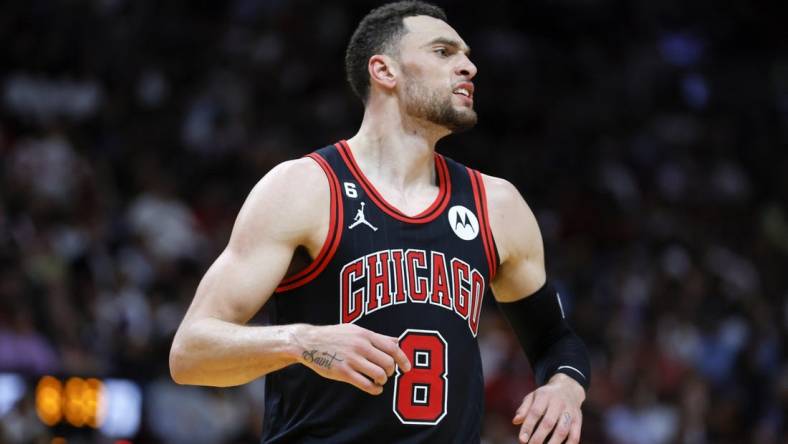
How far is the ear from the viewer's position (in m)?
4.33

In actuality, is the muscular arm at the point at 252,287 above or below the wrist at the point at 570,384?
above

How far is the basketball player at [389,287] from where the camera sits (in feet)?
11.7

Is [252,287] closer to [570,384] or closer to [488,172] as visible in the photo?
[570,384]

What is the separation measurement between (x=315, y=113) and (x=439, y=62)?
7248 millimetres

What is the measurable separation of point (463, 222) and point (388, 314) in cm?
52

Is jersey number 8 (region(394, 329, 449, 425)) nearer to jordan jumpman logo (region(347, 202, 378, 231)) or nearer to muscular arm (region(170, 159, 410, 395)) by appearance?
muscular arm (region(170, 159, 410, 395))

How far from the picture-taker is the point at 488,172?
11.8 metres

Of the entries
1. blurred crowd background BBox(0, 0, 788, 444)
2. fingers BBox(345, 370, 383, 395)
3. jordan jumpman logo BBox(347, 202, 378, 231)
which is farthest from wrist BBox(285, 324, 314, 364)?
blurred crowd background BBox(0, 0, 788, 444)

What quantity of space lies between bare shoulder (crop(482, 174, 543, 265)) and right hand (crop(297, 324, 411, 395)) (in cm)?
98

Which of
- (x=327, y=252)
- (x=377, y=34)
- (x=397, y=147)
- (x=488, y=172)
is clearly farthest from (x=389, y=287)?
(x=488, y=172)

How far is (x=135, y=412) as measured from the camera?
7.22 metres

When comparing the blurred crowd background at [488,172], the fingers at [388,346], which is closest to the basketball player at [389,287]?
the fingers at [388,346]

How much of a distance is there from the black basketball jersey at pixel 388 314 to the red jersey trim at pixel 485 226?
6 cm

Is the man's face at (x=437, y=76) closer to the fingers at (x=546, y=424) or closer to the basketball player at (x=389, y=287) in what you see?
the basketball player at (x=389, y=287)
